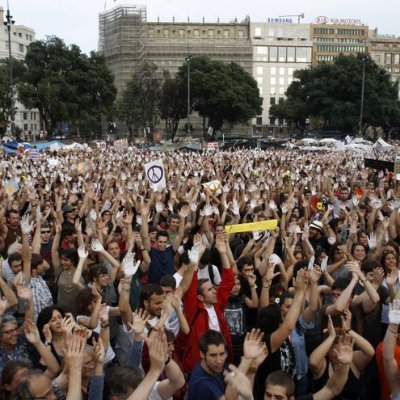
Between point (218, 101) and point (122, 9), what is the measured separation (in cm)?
2666

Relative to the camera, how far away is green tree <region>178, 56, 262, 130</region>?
173ft

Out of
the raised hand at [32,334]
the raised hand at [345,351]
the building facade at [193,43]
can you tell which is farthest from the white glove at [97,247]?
the building facade at [193,43]

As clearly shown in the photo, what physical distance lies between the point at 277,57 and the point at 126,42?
32869 millimetres

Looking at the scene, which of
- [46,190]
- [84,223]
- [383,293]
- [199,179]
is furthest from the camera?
[199,179]

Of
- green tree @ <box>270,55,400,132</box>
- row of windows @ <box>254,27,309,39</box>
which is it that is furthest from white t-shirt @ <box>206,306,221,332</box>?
row of windows @ <box>254,27,309,39</box>

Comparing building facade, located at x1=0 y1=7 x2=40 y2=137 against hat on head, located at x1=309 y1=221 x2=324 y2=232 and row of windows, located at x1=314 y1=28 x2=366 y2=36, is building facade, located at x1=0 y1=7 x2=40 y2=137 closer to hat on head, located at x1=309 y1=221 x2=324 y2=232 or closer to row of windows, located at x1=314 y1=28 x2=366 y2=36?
row of windows, located at x1=314 y1=28 x2=366 y2=36

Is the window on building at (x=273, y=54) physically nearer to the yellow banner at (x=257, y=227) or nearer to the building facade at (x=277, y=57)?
the building facade at (x=277, y=57)

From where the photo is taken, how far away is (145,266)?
6.18 meters

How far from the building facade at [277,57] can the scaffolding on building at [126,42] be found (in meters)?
27.5

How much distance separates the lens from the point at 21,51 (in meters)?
80.2

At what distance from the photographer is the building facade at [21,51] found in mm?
74562

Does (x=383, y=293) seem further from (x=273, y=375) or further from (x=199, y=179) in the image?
(x=199, y=179)

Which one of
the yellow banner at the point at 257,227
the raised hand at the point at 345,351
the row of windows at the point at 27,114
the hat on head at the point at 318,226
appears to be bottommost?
the raised hand at the point at 345,351

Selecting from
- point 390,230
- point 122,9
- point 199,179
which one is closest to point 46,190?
point 199,179
